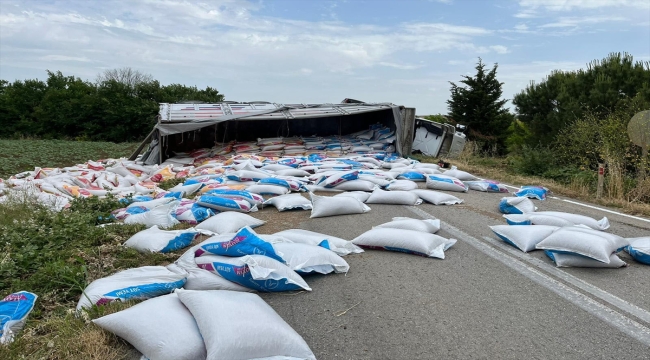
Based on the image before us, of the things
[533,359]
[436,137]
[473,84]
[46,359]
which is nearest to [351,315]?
[533,359]

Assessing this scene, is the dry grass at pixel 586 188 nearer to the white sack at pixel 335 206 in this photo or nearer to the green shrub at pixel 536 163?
the green shrub at pixel 536 163

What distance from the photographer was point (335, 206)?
5766mm

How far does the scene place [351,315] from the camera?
9.59ft

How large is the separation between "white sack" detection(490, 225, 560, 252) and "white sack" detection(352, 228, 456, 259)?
555mm

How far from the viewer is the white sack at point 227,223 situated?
4734mm

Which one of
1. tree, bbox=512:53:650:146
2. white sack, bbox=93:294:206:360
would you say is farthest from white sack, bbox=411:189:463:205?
tree, bbox=512:53:650:146

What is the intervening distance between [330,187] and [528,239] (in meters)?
3.71

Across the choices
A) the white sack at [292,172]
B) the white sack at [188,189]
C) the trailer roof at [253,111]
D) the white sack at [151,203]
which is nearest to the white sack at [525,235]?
the white sack at [151,203]

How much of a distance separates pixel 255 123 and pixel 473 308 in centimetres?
1302

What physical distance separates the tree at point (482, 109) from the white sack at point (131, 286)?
890 inches

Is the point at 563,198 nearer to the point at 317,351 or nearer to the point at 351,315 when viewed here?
the point at 351,315

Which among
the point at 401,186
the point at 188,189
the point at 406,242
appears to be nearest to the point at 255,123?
the point at 188,189

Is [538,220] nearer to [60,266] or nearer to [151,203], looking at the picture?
[60,266]

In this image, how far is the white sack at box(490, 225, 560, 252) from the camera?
421 centimetres
